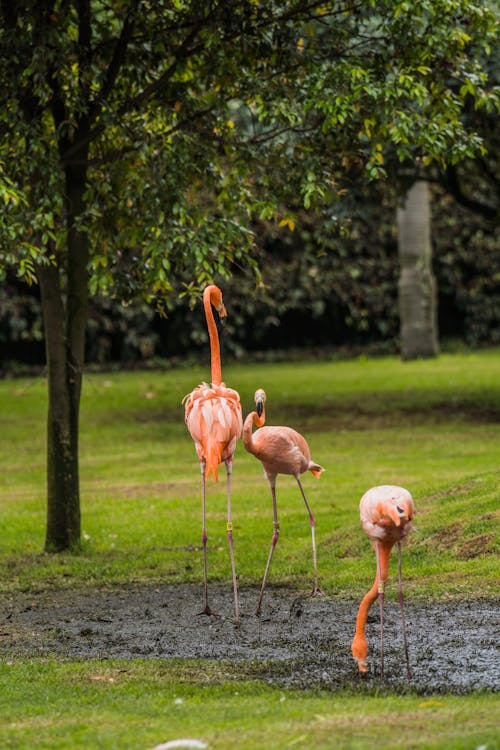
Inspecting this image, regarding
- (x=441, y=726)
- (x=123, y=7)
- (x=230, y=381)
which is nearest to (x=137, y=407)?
(x=230, y=381)

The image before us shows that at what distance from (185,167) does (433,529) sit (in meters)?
3.70

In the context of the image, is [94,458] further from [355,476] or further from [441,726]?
[441,726]

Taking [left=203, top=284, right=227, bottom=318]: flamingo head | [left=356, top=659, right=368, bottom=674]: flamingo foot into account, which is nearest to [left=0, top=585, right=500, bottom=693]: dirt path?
[left=356, top=659, right=368, bottom=674]: flamingo foot

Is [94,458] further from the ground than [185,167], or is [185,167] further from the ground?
[185,167]

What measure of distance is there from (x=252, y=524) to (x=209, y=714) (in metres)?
6.73

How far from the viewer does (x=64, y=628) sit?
8.55 metres

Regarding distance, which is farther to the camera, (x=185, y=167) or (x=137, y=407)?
(x=137, y=407)

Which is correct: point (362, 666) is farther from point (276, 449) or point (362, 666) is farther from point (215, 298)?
point (215, 298)

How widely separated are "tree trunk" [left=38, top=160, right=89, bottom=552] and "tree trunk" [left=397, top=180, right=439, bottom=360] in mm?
14474

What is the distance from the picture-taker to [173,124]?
1186 centimetres

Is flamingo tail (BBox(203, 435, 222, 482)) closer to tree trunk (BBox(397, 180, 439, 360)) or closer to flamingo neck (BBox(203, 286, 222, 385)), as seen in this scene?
flamingo neck (BBox(203, 286, 222, 385))

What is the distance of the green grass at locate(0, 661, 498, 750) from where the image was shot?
16.9ft

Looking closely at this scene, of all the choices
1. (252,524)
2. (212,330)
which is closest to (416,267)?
(252,524)

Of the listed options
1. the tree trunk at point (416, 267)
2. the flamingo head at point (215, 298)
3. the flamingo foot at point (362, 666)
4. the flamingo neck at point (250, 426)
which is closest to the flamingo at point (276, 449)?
the flamingo neck at point (250, 426)
